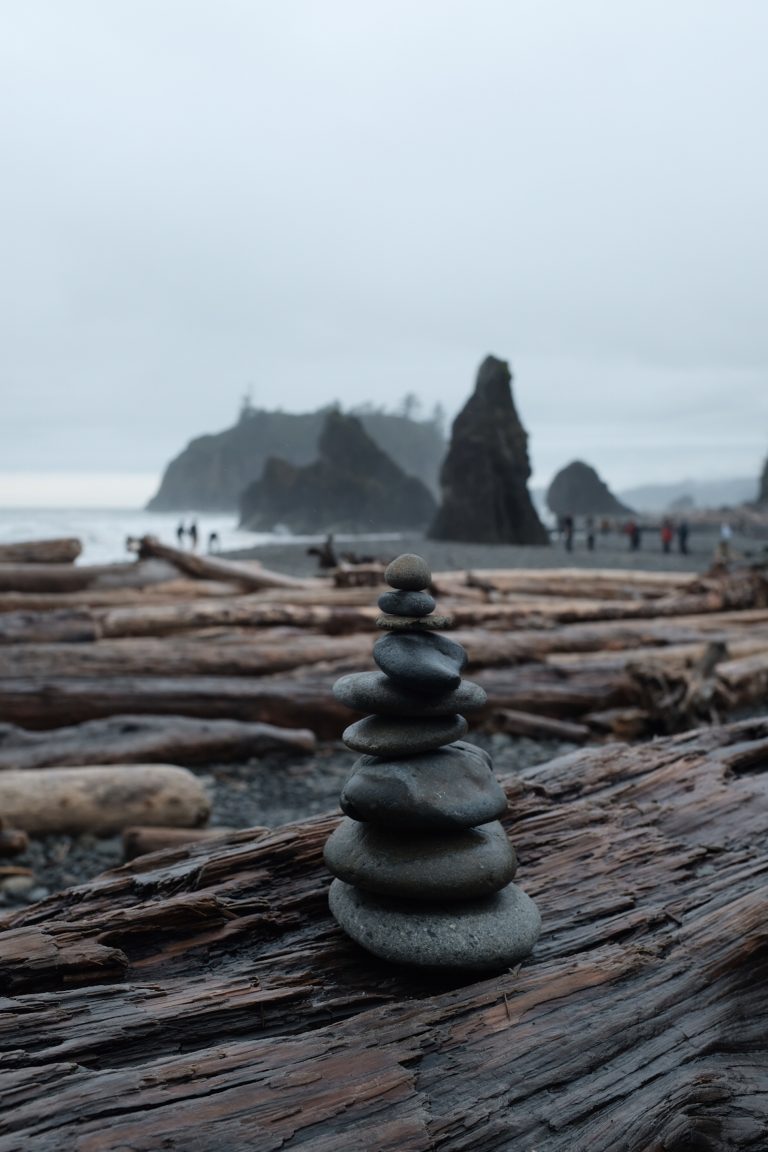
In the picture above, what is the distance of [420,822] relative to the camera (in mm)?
2623

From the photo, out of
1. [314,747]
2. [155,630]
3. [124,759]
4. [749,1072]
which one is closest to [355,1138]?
[749,1072]

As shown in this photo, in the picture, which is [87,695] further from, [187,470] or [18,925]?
[187,470]

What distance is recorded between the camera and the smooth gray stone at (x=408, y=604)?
286 centimetres

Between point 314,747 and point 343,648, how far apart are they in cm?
189

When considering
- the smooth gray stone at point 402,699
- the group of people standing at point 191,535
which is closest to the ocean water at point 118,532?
the group of people standing at point 191,535

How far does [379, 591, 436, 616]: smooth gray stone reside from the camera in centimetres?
286

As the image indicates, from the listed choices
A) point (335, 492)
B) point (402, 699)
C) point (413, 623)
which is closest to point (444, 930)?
point (402, 699)

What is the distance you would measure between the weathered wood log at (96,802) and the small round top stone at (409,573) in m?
3.81

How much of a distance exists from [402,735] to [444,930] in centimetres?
63

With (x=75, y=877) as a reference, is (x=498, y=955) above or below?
above

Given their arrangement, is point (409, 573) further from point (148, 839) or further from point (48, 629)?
point (48, 629)

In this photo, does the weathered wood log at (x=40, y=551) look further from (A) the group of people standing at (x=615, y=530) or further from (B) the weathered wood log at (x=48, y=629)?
(A) the group of people standing at (x=615, y=530)

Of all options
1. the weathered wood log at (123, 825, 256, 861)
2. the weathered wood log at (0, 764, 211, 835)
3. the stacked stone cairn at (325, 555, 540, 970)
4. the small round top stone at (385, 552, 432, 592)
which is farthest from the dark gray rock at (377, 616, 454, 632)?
the weathered wood log at (0, 764, 211, 835)

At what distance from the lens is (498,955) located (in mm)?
2461
